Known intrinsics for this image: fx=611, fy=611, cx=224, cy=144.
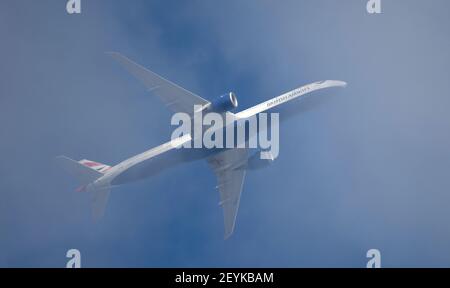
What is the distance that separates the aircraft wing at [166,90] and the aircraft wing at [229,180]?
5.20 meters

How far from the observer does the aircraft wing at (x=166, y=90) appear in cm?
3781

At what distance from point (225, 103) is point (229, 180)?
8.96m

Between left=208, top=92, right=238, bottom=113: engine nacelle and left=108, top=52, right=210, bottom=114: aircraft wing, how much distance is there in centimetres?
136

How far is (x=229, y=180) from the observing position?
44844 mm

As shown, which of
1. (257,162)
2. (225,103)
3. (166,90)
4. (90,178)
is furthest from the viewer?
(257,162)

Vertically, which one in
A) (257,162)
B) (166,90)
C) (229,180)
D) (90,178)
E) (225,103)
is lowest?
(90,178)

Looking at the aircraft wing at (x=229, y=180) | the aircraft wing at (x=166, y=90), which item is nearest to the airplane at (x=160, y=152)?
the aircraft wing at (x=166, y=90)

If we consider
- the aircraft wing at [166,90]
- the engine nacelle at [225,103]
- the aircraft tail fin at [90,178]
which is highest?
the aircraft wing at [166,90]

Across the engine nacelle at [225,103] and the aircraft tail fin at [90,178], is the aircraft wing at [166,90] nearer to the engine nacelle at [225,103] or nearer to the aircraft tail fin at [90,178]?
the engine nacelle at [225,103]

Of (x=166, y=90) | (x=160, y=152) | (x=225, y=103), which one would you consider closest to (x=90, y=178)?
(x=160, y=152)

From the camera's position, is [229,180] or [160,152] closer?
[160,152]

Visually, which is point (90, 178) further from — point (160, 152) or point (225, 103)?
point (225, 103)

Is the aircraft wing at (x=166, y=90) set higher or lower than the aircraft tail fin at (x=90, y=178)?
higher

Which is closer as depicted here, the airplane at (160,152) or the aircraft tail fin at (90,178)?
the airplane at (160,152)
